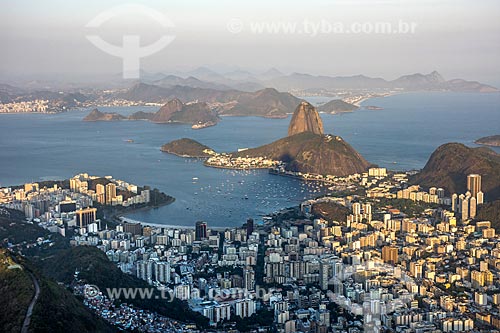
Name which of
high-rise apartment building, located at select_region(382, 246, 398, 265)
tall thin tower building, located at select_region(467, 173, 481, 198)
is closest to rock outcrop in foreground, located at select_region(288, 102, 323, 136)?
tall thin tower building, located at select_region(467, 173, 481, 198)

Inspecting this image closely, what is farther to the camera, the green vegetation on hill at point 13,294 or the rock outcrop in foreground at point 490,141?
the rock outcrop in foreground at point 490,141

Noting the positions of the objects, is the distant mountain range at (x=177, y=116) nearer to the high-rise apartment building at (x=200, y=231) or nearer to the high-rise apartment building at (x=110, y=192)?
the high-rise apartment building at (x=110, y=192)

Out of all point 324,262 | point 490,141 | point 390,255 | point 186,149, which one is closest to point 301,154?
point 186,149

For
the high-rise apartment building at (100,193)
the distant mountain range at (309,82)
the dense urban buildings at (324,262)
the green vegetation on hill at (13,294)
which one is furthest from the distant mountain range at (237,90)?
the green vegetation on hill at (13,294)

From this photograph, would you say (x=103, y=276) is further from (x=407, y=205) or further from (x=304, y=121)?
(x=304, y=121)

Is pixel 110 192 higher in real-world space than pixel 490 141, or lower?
lower

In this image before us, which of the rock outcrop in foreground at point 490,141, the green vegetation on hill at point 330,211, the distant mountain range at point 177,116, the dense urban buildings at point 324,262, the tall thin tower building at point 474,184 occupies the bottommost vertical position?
the dense urban buildings at point 324,262
